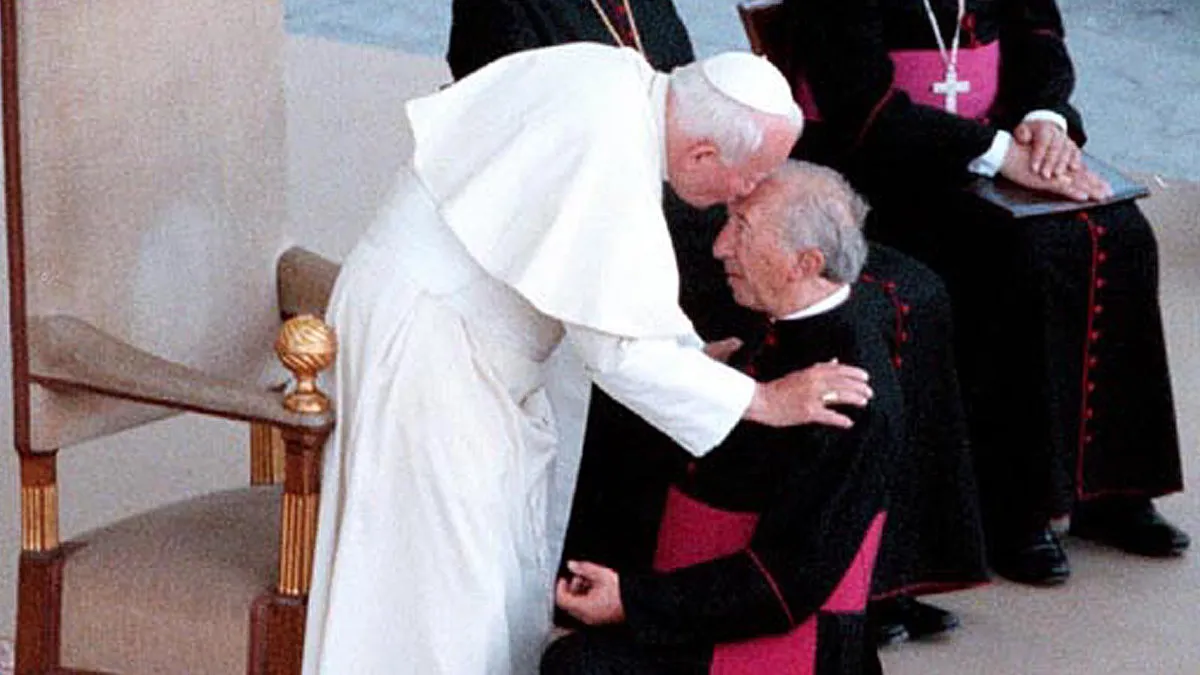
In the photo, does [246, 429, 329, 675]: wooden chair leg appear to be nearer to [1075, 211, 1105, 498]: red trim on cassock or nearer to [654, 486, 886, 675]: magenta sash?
[654, 486, 886, 675]: magenta sash

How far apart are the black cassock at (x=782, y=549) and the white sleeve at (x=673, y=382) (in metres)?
0.14

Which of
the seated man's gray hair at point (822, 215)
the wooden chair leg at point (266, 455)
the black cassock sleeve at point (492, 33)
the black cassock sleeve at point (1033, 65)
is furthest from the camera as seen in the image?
the black cassock sleeve at point (1033, 65)

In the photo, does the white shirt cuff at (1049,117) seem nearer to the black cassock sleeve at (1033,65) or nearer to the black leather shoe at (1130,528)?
the black cassock sleeve at (1033,65)

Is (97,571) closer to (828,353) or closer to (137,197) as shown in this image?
(137,197)

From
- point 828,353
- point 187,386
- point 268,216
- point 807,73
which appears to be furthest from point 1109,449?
point 187,386

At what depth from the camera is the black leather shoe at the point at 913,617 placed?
486 centimetres

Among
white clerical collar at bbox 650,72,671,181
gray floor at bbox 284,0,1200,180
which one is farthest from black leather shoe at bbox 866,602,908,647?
gray floor at bbox 284,0,1200,180

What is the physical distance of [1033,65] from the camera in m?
5.23

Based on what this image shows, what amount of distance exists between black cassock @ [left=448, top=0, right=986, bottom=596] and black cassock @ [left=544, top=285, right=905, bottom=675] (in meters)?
0.62

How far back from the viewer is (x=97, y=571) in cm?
390

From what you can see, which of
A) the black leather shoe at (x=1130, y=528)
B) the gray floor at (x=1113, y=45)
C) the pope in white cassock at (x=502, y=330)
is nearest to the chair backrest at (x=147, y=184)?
the pope in white cassock at (x=502, y=330)

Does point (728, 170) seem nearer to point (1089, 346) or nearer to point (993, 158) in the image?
point (993, 158)

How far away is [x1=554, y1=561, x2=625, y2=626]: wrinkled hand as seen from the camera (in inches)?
152

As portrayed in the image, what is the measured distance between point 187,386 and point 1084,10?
267 inches
